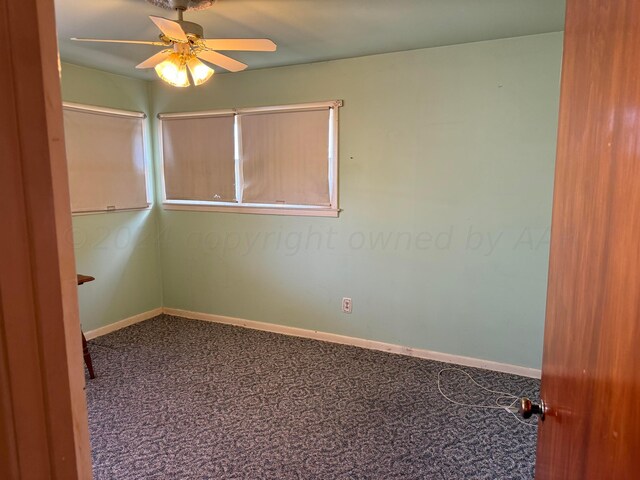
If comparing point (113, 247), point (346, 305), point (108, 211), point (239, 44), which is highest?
point (239, 44)

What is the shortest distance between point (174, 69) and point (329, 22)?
0.97 metres

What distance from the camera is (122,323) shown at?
4168 mm

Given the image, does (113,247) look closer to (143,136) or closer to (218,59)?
(143,136)

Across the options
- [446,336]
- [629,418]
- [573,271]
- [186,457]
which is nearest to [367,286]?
[446,336]

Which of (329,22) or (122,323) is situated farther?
(122,323)

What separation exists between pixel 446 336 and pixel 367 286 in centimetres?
73

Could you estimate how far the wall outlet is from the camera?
3.68 m

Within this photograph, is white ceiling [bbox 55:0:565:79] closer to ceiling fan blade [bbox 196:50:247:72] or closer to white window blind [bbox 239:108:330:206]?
ceiling fan blade [bbox 196:50:247:72]

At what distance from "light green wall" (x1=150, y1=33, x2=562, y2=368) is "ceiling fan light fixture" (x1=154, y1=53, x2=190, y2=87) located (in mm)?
1410

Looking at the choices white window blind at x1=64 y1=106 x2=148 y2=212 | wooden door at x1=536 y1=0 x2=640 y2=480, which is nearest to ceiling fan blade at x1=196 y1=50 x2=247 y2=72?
white window blind at x1=64 y1=106 x2=148 y2=212

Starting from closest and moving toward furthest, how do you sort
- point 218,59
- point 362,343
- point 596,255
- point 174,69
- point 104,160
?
point 596,255 → point 174,69 → point 218,59 → point 362,343 → point 104,160

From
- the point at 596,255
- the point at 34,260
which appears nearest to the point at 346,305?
the point at 596,255

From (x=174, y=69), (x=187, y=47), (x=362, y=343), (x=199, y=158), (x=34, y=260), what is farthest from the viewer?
(x=199, y=158)

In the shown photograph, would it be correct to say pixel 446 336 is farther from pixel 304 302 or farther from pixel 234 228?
pixel 234 228
